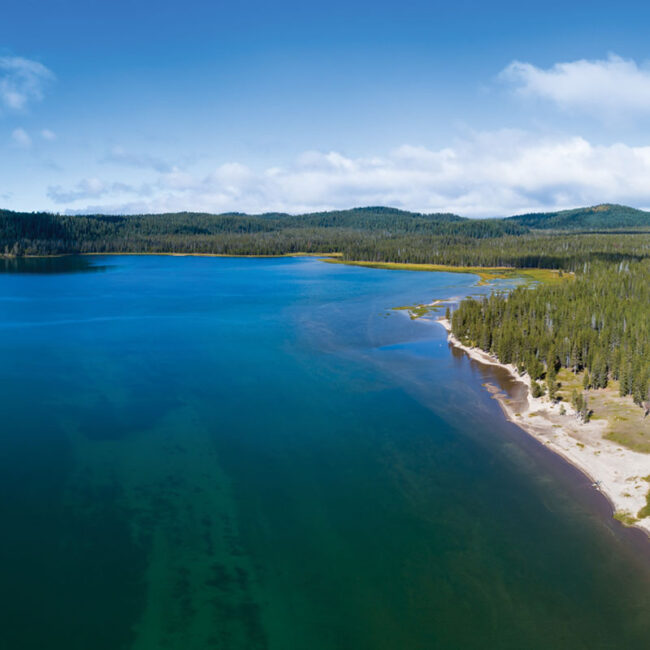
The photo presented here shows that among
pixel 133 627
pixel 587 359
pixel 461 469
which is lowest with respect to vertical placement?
pixel 133 627

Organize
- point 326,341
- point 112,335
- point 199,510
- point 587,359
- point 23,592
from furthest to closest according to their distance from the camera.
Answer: point 112,335
point 326,341
point 587,359
point 199,510
point 23,592

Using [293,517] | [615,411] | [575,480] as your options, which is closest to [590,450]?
[575,480]

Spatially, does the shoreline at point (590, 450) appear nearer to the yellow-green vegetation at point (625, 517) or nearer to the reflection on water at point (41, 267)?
the yellow-green vegetation at point (625, 517)

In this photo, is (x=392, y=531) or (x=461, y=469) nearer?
(x=392, y=531)

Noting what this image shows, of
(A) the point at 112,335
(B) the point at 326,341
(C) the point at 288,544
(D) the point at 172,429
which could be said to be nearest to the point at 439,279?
(B) the point at 326,341

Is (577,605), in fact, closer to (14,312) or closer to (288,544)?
(288,544)

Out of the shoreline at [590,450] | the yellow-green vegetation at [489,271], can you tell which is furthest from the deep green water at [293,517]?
the yellow-green vegetation at [489,271]

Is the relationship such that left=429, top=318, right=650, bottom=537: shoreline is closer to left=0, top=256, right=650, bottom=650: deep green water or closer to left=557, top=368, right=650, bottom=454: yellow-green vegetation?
left=557, top=368, right=650, bottom=454: yellow-green vegetation

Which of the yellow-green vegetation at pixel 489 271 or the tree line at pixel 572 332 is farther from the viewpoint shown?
the yellow-green vegetation at pixel 489 271
